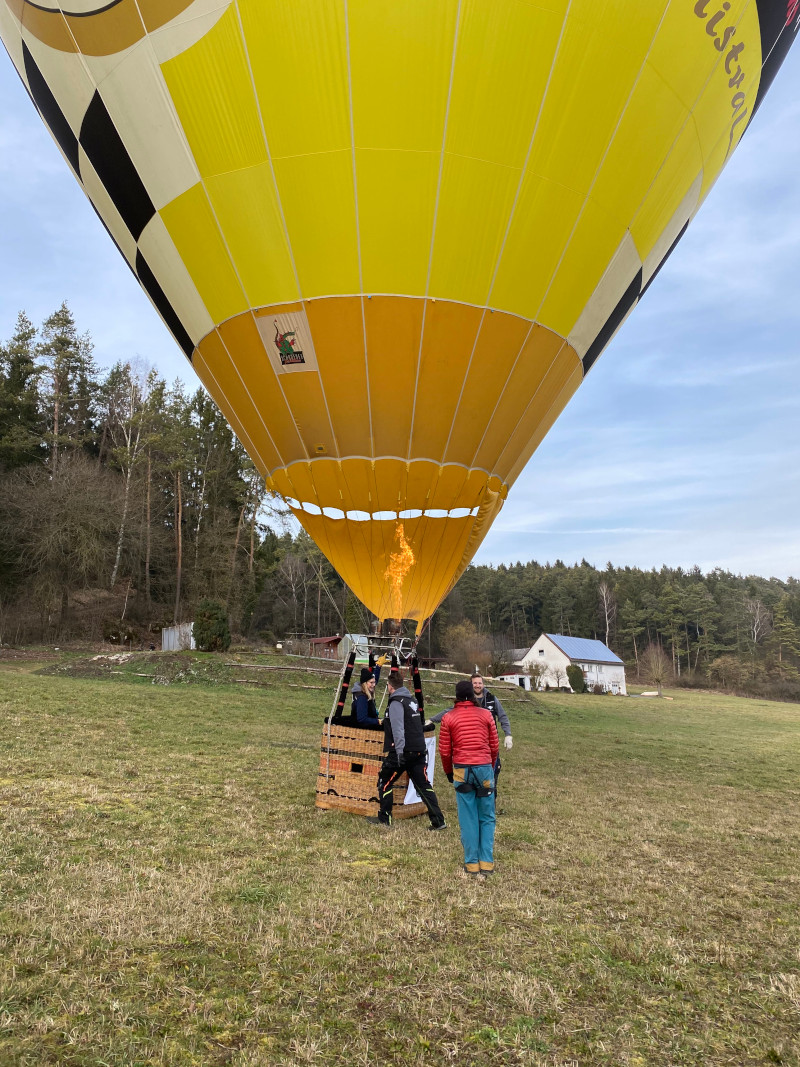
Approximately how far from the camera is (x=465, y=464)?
5.76 m

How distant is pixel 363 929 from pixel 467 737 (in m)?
1.51

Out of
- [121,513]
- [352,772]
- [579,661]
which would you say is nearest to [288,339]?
[352,772]

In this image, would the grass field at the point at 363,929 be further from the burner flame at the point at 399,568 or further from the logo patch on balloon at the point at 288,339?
the logo patch on balloon at the point at 288,339

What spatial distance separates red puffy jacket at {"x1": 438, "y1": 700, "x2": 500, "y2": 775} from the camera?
4078 millimetres

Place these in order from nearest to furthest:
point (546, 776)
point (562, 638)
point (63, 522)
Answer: point (546, 776), point (63, 522), point (562, 638)

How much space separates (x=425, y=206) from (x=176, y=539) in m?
25.9

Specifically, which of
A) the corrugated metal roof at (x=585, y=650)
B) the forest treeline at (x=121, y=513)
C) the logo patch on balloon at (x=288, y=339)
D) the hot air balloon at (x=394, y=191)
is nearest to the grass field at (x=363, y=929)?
the hot air balloon at (x=394, y=191)

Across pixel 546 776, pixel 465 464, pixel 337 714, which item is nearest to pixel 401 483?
pixel 465 464

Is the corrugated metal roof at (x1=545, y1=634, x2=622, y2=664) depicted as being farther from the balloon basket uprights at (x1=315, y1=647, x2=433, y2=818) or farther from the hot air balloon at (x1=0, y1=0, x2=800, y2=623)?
the balloon basket uprights at (x1=315, y1=647, x2=433, y2=818)

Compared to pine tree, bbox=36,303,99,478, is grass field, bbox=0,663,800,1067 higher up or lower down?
lower down

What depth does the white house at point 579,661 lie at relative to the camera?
126 feet

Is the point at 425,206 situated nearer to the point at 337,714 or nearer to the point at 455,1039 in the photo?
the point at 337,714

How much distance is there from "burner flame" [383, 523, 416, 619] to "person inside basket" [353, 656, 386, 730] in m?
0.69

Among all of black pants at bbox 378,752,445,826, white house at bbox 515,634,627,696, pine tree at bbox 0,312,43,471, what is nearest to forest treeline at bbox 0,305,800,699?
pine tree at bbox 0,312,43,471
